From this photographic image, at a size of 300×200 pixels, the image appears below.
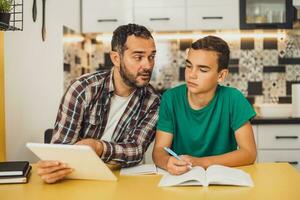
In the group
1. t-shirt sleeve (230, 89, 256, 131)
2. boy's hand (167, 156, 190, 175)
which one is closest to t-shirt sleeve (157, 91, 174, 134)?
t-shirt sleeve (230, 89, 256, 131)

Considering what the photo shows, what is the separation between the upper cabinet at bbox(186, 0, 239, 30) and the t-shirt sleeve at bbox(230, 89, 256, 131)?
5.38 ft

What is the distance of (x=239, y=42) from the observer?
3777 mm

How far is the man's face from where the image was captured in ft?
6.16

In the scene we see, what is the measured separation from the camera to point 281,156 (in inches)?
126

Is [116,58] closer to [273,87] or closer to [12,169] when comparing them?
[12,169]

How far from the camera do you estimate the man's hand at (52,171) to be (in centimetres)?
143

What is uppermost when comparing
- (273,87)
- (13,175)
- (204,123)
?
(273,87)

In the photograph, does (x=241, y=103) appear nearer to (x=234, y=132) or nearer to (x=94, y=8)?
(x=234, y=132)

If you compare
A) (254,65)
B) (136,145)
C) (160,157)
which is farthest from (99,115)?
(254,65)

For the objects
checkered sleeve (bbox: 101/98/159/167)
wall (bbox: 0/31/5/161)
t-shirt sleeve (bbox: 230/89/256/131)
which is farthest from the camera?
wall (bbox: 0/31/5/161)

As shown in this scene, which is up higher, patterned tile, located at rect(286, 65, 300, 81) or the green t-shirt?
patterned tile, located at rect(286, 65, 300, 81)

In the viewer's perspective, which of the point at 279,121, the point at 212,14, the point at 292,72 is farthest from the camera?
the point at 292,72

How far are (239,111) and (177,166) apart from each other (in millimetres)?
504

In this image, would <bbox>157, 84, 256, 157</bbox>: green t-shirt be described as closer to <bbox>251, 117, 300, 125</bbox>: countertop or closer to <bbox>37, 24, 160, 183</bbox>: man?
<bbox>37, 24, 160, 183</bbox>: man
